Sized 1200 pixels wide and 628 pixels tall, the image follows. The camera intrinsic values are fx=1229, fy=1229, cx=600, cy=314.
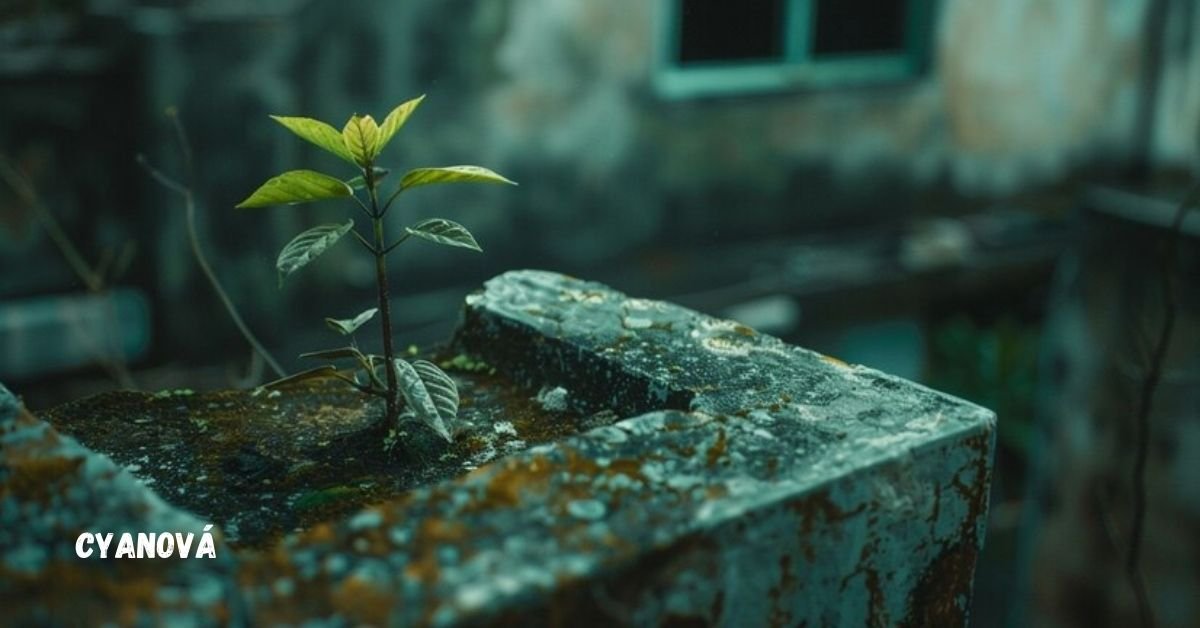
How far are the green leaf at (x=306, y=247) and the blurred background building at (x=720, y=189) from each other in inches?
58.8

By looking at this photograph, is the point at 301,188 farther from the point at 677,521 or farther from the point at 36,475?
the point at 677,521

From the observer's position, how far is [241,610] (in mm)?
1033

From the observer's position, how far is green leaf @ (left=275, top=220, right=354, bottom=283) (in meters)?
1.46

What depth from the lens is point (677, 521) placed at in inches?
46.1

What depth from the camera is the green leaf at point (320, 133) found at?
1435 millimetres

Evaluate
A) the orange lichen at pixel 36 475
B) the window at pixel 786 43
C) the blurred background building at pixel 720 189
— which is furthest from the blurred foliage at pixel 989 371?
the orange lichen at pixel 36 475

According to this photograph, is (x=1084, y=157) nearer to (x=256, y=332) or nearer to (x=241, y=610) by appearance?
(x=256, y=332)

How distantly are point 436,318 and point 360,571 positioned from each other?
390 centimetres

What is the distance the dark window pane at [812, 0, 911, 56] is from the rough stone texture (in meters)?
4.53

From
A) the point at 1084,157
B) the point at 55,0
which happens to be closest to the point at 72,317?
the point at 55,0

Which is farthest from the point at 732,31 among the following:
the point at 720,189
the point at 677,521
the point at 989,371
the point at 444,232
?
the point at 677,521

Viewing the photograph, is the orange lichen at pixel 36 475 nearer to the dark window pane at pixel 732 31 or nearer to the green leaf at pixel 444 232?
the green leaf at pixel 444 232

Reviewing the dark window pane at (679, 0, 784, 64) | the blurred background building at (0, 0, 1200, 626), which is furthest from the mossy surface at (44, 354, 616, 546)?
the dark window pane at (679, 0, 784, 64)

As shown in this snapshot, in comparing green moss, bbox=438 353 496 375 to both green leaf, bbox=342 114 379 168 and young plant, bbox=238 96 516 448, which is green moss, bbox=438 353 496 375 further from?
green leaf, bbox=342 114 379 168
